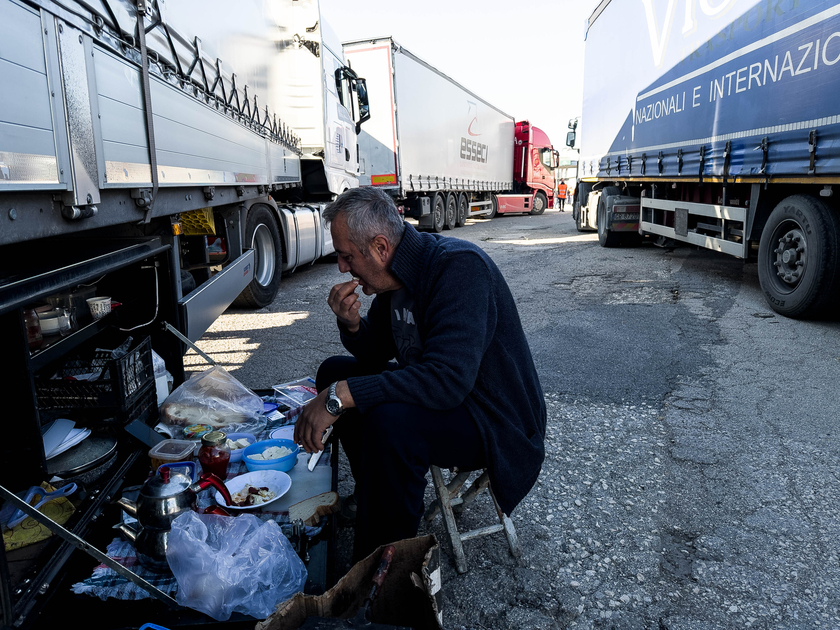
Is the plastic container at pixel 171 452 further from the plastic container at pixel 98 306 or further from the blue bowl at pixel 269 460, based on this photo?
the plastic container at pixel 98 306

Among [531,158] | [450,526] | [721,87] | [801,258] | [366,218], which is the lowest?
[450,526]

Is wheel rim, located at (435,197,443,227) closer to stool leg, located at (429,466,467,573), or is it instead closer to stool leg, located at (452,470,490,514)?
stool leg, located at (452,470,490,514)

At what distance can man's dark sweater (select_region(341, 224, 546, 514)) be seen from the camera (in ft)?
6.17

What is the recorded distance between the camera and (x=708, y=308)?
602 cm

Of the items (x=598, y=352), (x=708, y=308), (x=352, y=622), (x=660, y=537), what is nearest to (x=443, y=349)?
(x=352, y=622)

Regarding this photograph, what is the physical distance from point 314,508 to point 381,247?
1019 millimetres

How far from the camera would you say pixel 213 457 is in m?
2.53

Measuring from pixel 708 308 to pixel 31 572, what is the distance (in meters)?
5.90

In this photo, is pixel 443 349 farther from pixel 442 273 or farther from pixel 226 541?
pixel 226 541

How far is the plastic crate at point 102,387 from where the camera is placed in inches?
94.3

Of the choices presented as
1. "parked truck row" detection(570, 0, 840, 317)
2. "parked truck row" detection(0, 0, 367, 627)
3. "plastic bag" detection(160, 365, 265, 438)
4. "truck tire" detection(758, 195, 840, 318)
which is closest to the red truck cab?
"parked truck row" detection(570, 0, 840, 317)

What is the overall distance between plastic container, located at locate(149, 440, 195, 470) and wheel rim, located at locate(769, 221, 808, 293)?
199 inches

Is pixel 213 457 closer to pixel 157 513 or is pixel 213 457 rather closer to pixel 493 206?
pixel 157 513

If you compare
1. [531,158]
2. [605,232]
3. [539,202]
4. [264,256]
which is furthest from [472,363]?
[539,202]
